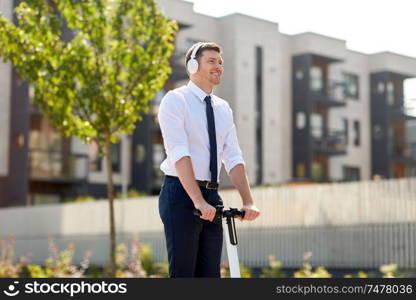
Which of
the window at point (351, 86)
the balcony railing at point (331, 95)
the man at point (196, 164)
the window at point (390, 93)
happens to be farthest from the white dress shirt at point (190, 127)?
the window at point (390, 93)

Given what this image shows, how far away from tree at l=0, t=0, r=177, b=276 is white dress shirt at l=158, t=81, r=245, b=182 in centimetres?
733

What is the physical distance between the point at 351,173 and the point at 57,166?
20.9 m

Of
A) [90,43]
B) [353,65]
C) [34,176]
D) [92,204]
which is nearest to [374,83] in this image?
[353,65]

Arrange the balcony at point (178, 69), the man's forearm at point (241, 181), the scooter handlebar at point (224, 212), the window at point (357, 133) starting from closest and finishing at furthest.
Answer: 1. the scooter handlebar at point (224, 212)
2. the man's forearm at point (241, 181)
3. the balcony at point (178, 69)
4. the window at point (357, 133)

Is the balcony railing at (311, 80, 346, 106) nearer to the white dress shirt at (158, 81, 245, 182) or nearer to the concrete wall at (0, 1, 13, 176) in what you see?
the concrete wall at (0, 1, 13, 176)

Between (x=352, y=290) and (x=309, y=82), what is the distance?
44222 millimetres

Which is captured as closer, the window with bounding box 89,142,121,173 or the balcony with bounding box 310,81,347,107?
the window with bounding box 89,142,121,173

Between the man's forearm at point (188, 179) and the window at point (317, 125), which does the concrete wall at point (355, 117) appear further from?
the man's forearm at point (188, 179)

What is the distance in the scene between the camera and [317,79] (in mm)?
48688

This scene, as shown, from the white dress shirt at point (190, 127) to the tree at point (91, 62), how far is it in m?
7.33

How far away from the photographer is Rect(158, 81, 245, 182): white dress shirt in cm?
442

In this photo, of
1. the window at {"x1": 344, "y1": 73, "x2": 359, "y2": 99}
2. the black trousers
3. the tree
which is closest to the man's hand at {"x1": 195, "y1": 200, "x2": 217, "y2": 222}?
the black trousers

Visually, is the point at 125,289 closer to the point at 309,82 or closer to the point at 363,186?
the point at 363,186

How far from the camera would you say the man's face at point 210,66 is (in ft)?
15.0
